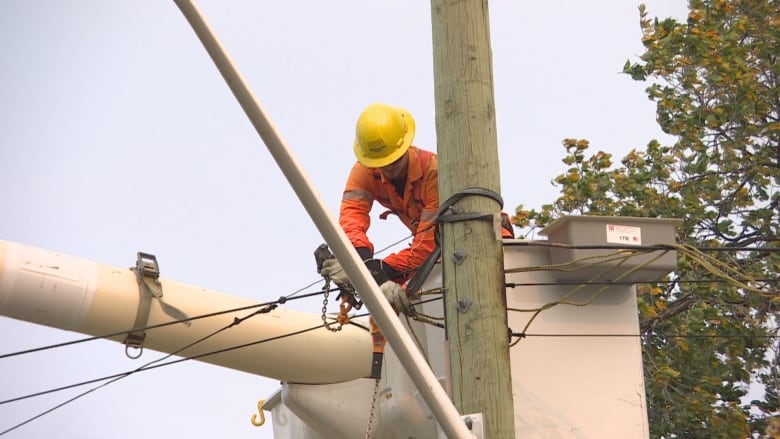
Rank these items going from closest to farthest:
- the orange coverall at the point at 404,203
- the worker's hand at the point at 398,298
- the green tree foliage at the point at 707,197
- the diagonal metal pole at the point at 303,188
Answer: the diagonal metal pole at the point at 303,188 < the worker's hand at the point at 398,298 < the orange coverall at the point at 404,203 < the green tree foliage at the point at 707,197

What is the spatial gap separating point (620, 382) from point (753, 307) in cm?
566

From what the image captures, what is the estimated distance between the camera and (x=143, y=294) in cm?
828

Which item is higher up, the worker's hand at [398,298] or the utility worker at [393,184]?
the utility worker at [393,184]

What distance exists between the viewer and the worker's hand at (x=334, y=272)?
25.4 ft

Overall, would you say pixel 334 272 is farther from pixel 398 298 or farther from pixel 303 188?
pixel 303 188

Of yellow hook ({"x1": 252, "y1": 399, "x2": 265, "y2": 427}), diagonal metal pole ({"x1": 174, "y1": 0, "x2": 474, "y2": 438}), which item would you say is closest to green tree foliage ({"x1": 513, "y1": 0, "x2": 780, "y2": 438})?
yellow hook ({"x1": 252, "y1": 399, "x2": 265, "y2": 427})

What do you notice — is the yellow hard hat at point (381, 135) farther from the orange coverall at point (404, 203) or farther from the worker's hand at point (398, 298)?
the worker's hand at point (398, 298)

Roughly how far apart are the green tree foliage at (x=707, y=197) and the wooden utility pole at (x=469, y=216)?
681cm

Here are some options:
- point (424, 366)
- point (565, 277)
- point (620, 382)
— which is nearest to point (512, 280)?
point (565, 277)

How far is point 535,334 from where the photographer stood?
26.2 feet

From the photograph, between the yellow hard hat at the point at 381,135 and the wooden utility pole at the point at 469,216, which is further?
the yellow hard hat at the point at 381,135

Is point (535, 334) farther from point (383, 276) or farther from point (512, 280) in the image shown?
point (383, 276)

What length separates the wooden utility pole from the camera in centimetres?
655

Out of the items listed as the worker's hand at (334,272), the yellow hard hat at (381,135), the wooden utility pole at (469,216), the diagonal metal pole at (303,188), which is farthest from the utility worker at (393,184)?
the diagonal metal pole at (303,188)
